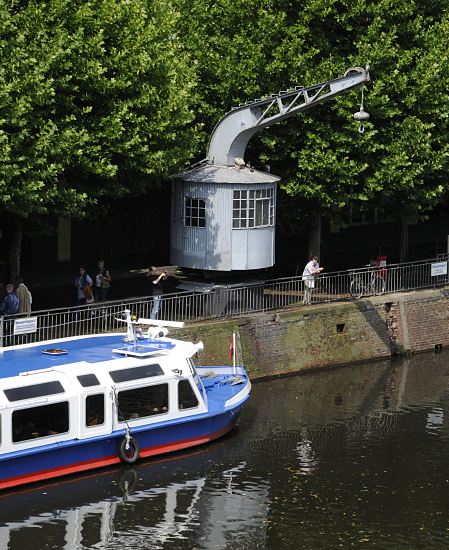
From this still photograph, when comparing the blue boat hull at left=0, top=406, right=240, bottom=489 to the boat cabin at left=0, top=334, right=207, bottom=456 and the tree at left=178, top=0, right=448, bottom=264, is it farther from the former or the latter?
the tree at left=178, top=0, right=448, bottom=264

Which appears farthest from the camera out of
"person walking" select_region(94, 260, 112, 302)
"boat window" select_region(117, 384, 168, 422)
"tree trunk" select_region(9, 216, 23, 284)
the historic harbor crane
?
the historic harbor crane

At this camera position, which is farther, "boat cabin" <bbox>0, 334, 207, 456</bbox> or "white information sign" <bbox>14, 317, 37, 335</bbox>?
"white information sign" <bbox>14, 317, 37, 335</bbox>

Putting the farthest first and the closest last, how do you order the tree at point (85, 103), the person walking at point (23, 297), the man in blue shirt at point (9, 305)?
the person walking at point (23, 297) < the man in blue shirt at point (9, 305) < the tree at point (85, 103)

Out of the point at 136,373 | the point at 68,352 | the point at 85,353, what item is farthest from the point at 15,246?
the point at 136,373

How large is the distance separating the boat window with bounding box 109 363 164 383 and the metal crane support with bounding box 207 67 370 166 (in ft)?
35.6

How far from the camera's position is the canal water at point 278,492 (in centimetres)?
2988

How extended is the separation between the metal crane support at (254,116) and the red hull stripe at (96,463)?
10298 mm

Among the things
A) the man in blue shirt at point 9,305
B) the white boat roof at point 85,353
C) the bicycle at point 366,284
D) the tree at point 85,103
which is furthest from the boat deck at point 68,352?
the bicycle at point 366,284

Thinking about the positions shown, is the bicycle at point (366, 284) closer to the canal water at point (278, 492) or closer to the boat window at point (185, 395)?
the canal water at point (278, 492)

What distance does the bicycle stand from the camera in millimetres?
45938

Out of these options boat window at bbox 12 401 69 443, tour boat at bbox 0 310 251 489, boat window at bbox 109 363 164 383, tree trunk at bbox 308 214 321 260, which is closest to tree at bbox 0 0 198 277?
tour boat at bbox 0 310 251 489

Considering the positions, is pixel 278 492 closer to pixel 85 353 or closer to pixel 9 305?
pixel 85 353

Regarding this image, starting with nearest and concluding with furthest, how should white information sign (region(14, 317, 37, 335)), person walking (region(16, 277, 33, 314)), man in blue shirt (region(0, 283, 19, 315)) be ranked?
white information sign (region(14, 317, 37, 335)) < man in blue shirt (region(0, 283, 19, 315)) < person walking (region(16, 277, 33, 314))

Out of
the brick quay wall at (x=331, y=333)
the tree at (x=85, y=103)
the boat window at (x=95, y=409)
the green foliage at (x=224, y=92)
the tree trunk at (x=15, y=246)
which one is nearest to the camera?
the boat window at (x=95, y=409)
